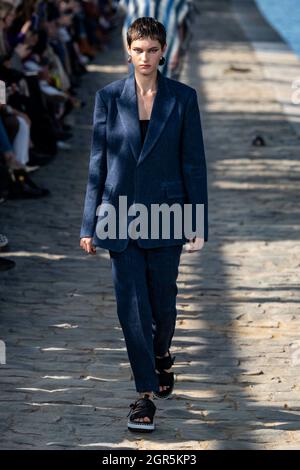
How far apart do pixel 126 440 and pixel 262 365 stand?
1353 mm

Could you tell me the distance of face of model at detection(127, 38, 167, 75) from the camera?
5957 millimetres

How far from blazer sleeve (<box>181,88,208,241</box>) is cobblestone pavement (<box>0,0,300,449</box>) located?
1.06m

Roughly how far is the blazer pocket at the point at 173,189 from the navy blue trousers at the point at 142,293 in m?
0.24

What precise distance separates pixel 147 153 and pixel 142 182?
A: 0.44ft

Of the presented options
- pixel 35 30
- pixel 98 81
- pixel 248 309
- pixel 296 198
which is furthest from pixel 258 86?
pixel 248 309

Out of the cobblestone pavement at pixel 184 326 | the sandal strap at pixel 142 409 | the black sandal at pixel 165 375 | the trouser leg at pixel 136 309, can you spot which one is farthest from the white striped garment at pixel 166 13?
the sandal strap at pixel 142 409

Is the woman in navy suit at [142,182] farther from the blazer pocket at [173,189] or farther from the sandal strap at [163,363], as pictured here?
the sandal strap at [163,363]

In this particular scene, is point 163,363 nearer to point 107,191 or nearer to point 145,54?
point 107,191

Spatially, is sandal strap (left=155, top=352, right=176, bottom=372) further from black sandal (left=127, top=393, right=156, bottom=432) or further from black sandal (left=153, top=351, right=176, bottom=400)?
black sandal (left=127, top=393, right=156, bottom=432)

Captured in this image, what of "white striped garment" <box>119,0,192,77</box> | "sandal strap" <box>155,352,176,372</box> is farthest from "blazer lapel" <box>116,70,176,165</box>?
"white striped garment" <box>119,0,192,77</box>

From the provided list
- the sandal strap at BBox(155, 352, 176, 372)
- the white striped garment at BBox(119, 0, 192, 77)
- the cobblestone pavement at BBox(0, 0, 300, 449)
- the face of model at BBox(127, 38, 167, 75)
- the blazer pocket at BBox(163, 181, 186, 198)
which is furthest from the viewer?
the white striped garment at BBox(119, 0, 192, 77)

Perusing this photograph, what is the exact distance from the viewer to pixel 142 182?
6.04 meters

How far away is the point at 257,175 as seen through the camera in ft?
41.2

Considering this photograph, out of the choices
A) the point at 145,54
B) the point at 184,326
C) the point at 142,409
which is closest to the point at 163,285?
the point at 142,409
